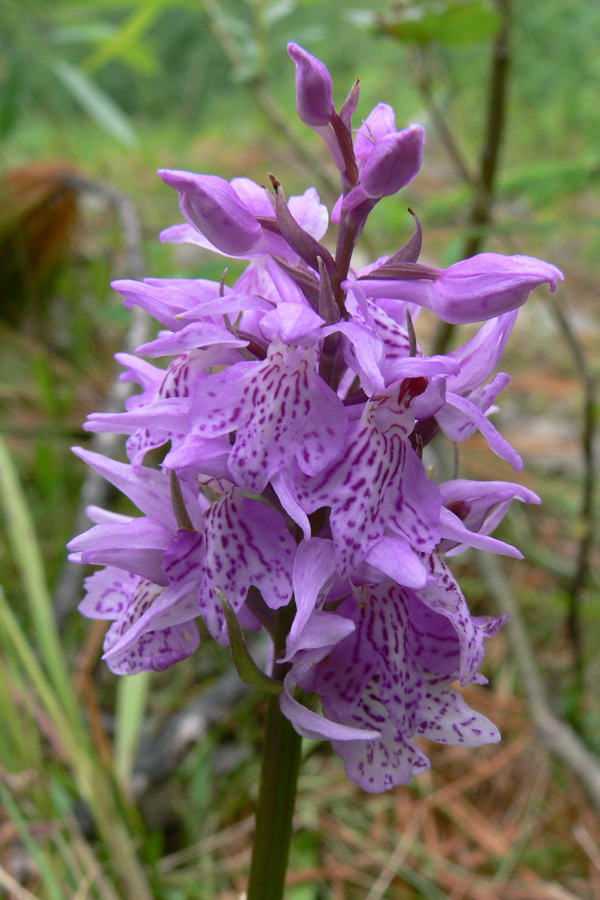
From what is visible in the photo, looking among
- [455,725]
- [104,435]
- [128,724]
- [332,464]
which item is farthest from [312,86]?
[104,435]

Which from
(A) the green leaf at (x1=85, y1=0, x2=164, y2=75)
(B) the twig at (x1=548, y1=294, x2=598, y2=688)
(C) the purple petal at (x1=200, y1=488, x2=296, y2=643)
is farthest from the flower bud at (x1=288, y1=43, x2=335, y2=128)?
(A) the green leaf at (x1=85, y1=0, x2=164, y2=75)

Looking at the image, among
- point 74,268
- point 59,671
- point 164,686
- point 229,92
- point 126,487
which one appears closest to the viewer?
point 126,487

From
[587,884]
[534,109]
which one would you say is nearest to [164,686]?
[587,884]

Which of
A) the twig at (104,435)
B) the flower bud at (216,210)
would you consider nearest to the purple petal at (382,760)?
the flower bud at (216,210)

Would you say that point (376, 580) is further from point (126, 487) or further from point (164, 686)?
point (164, 686)

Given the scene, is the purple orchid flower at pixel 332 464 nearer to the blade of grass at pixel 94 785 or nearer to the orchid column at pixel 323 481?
the orchid column at pixel 323 481

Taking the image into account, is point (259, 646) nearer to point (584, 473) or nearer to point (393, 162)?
point (584, 473)

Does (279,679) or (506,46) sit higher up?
(506,46)

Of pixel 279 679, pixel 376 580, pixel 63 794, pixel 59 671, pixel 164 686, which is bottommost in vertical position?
pixel 164 686

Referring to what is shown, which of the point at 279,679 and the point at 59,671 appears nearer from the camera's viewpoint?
the point at 279,679
